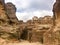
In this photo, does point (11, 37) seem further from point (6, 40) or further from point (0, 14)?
point (0, 14)

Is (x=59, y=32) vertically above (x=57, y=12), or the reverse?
(x=57, y=12)

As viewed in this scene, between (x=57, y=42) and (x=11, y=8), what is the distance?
3936 centimetres

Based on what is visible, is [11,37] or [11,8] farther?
[11,8]

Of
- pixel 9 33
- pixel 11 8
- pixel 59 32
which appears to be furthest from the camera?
pixel 11 8

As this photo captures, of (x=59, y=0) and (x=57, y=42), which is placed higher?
(x=59, y=0)

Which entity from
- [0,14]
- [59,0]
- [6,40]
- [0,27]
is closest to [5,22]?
[0,14]

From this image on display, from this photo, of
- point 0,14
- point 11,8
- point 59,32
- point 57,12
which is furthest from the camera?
point 11,8

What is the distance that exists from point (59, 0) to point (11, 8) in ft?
116

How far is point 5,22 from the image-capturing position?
3525 centimetres

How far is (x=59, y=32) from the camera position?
55.4 feet

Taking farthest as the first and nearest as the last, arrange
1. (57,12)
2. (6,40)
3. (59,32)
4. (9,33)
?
(9,33)
(6,40)
(57,12)
(59,32)

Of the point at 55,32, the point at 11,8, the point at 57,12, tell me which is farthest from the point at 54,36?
the point at 11,8

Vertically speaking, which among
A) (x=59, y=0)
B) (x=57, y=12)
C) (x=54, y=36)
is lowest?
(x=54, y=36)

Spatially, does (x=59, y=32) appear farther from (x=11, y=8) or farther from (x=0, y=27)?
(x=11, y=8)
